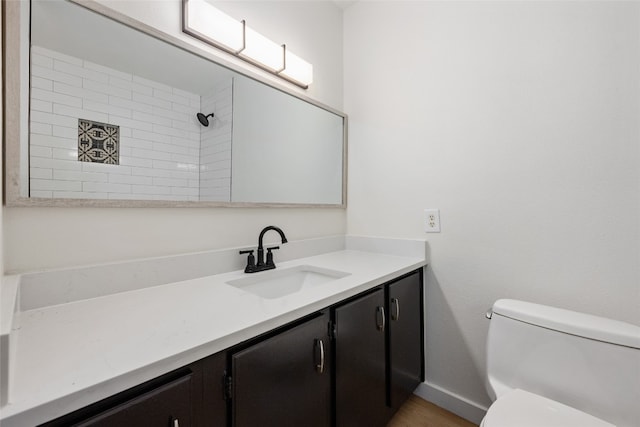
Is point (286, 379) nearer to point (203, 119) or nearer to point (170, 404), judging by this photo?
point (170, 404)

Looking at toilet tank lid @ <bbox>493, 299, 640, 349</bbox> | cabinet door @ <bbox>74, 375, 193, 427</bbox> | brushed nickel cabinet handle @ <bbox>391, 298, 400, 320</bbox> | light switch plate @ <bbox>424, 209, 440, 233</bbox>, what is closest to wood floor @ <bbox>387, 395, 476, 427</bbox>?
brushed nickel cabinet handle @ <bbox>391, 298, 400, 320</bbox>

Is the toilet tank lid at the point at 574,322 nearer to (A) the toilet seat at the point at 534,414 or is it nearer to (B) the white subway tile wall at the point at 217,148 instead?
(A) the toilet seat at the point at 534,414

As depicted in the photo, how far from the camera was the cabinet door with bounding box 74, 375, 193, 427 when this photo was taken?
1.51 feet

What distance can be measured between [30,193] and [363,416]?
133 cm

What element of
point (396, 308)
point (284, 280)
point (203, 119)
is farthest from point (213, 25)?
point (396, 308)

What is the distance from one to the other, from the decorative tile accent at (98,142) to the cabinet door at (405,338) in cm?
119

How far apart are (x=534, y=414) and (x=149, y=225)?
1412mm

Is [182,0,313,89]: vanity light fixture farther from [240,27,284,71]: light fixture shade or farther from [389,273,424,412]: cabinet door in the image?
[389,273,424,412]: cabinet door

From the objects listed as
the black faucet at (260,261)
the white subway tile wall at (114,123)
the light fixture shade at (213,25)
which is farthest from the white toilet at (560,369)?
the light fixture shade at (213,25)

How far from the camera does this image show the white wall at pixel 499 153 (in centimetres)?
104

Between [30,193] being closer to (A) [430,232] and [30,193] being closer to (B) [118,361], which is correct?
(B) [118,361]

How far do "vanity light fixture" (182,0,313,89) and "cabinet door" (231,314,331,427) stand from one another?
121 centimetres

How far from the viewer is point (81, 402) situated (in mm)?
427

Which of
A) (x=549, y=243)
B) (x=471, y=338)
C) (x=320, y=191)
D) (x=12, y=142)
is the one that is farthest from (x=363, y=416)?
(x=12, y=142)
